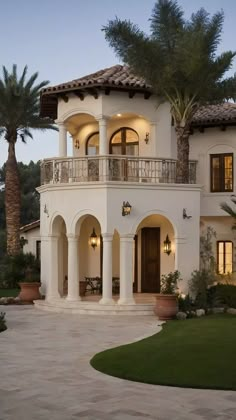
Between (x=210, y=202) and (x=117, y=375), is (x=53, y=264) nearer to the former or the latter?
(x=210, y=202)

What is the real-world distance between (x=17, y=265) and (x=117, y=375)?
19790 millimetres

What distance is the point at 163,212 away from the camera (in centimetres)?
2378

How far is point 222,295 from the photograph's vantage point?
2372 cm

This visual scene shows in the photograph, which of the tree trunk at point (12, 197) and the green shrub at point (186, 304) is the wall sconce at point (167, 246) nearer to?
the green shrub at point (186, 304)

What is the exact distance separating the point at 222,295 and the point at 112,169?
618 centimetres

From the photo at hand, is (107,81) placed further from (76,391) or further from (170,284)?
(76,391)

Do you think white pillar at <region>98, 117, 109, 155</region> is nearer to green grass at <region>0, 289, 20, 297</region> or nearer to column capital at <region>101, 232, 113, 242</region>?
column capital at <region>101, 232, 113, 242</region>

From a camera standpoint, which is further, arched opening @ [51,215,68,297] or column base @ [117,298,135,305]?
arched opening @ [51,215,68,297]

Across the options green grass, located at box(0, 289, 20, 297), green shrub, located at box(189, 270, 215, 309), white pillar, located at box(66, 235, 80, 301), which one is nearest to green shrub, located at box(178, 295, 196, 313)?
green shrub, located at box(189, 270, 215, 309)

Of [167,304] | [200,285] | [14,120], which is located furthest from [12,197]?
[167,304]

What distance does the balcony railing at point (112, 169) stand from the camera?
77.7 ft

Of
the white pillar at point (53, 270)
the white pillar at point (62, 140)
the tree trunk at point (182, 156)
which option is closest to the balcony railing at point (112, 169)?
the tree trunk at point (182, 156)

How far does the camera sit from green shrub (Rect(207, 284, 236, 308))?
76.6ft

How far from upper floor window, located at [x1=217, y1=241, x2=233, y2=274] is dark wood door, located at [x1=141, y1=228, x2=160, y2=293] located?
2.59m
